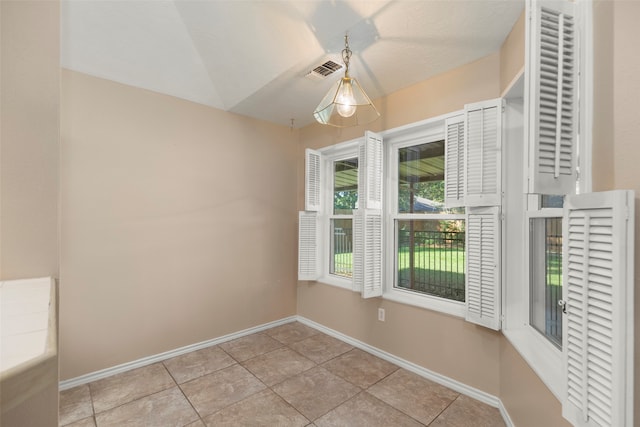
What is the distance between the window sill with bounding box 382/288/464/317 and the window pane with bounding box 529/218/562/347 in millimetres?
572

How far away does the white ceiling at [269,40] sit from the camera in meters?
1.87

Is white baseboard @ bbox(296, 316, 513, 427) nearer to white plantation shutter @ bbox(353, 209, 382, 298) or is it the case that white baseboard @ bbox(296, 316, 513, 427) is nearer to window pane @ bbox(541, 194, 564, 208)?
white plantation shutter @ bbox(353, 209, 382, 298)

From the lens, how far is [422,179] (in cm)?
274

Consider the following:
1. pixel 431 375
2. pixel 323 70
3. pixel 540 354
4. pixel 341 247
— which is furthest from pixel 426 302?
pixel 323 70

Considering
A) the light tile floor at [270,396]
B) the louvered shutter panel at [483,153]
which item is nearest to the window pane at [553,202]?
the louvered shutter panel at [483,153]

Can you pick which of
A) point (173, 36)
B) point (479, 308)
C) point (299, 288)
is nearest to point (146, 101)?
point (173, 36)

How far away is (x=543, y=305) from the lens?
176 cm

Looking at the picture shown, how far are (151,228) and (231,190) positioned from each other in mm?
896

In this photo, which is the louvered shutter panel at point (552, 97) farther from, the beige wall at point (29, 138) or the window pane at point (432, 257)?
the beige wall at point (29, 138)

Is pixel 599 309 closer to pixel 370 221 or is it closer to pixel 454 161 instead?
pixel 454 161

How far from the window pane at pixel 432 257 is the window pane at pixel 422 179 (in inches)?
5.8

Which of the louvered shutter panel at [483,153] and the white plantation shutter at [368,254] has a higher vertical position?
the louvered shutter panel at [483,153]

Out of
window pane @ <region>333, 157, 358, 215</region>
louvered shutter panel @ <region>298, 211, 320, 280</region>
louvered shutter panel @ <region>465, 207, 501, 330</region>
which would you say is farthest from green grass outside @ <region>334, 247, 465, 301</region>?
louvered shutter panel @ <region>298, 211, 320, 280</region>


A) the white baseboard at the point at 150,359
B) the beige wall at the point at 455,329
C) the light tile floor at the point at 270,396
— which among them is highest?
the beige wall at the point at 455,329
